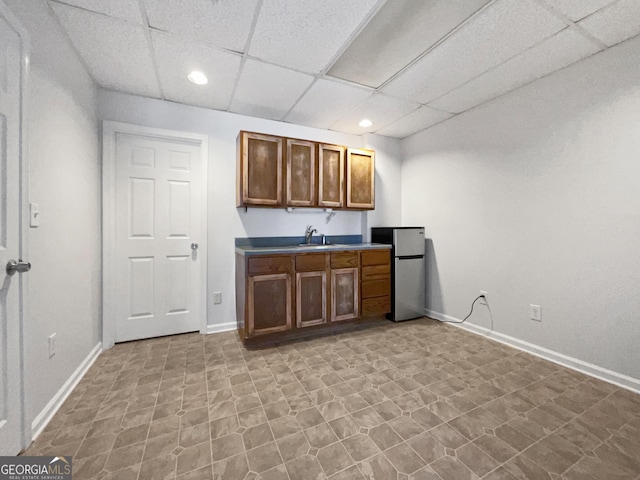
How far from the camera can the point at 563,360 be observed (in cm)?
207

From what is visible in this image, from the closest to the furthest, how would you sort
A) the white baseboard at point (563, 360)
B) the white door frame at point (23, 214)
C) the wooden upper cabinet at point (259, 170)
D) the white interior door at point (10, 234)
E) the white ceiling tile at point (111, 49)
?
the white interior door at point (10, 234), the white door frame at point (23, 214), the white ceiling tile at point (111, 49), the white baseboard at point (563, 360), the wooden upper cabinet at point (259, 170)

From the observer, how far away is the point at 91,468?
1.14m

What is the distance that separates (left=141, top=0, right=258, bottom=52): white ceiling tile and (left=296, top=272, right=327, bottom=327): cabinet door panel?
199 centimetres

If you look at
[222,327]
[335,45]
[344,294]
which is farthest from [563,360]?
[222,327]

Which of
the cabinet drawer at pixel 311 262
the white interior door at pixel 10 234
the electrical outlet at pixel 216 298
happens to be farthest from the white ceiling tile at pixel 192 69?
the electrical outlet at pixel 216 298

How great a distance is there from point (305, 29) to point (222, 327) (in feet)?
9.23

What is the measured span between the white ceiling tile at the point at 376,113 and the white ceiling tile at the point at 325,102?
0.32 feet

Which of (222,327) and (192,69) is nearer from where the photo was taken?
(192,69)

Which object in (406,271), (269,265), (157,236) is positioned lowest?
(406,271)

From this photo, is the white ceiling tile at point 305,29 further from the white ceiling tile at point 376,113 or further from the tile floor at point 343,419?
the tile floor at point 343,419

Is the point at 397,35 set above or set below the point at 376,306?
above

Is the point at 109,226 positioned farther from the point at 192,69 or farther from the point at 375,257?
the point at 375,257

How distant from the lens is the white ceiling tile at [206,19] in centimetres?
150

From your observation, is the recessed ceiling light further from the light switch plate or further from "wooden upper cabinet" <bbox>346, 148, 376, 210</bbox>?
"wooden upper cabinet" <bbox>346, 148, 376, 210</bbox>
